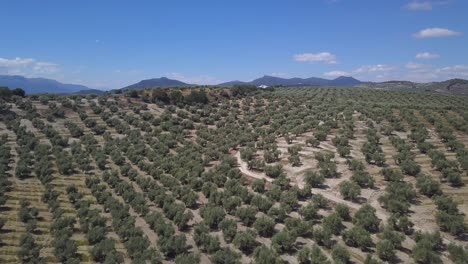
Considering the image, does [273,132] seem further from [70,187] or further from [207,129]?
[70,187]

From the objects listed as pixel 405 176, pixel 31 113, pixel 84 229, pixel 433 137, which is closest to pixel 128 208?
pixel 84 229

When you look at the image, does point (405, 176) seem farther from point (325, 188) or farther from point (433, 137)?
point (433, 137)

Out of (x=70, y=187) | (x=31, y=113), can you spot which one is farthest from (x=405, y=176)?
(x=31, y=113)

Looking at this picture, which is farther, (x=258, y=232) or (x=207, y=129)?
(x=207, y=129)

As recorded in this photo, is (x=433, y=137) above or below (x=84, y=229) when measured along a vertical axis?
above

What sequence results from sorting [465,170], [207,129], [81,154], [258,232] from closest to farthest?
1. [258,232]
2. [465,170]
3. [81,154]
4. [207,129]

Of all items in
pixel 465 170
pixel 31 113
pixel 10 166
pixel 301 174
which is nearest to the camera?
pixel 465 170
